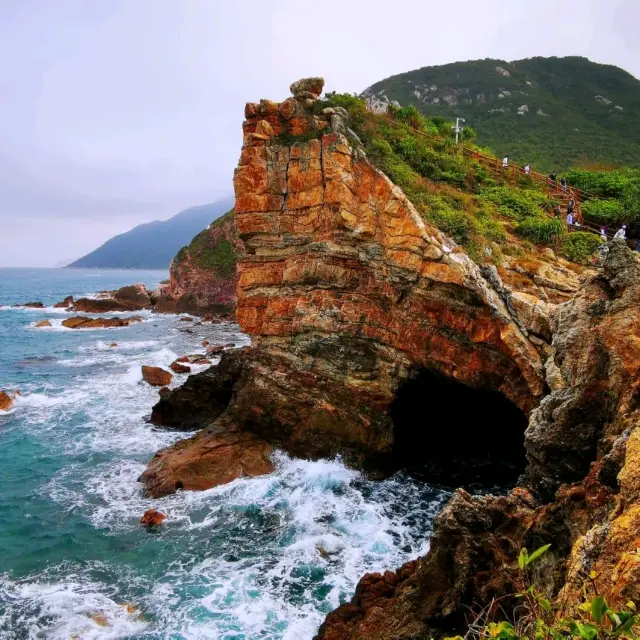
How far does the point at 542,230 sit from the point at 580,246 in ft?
5.29

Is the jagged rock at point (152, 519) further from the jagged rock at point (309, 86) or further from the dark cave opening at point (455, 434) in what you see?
the jagged rock at point (309, 86)

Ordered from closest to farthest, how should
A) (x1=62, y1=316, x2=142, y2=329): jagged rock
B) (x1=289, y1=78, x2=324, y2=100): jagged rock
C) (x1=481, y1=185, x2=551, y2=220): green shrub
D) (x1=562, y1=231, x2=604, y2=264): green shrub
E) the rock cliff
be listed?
1. the rock cliff
2. (x1=562, y1=231, x2=604, y2=264): green shrub
3. (x1=289, y1=78, x2=324, y2=100): jagged rock
4. (x1=481, y1=185, x2=551, y2=220): green shrub
5. (x1=62, y1=316, x2=142, y2=329): jagged rock

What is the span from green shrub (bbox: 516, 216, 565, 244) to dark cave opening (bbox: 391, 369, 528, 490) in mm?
6476

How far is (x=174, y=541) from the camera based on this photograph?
44.8 feet

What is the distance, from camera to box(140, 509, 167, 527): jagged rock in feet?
47.0

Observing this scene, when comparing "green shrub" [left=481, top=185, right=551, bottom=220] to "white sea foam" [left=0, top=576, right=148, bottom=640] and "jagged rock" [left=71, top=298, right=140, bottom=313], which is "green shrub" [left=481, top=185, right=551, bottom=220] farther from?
"jagged rock" [left=71, top=298, right=140, bottom=313]

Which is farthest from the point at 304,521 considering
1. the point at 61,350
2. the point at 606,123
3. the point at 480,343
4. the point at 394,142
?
the point at 606,123

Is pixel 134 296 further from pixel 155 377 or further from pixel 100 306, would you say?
pixel 155 377

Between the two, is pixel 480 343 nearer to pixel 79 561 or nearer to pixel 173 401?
pixel 79 561

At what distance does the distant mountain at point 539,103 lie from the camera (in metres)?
53.0

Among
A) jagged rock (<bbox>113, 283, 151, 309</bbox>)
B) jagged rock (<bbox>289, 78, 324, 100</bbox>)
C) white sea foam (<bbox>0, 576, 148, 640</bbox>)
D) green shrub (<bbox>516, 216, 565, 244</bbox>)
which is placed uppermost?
jagged rock (<bbox>289, 78, 324, 100</bbox>)

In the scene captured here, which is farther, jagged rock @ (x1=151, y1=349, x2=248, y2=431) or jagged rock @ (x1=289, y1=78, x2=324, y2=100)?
jagged rock @ (x1=151, y1=349, x2=248, y2=431)

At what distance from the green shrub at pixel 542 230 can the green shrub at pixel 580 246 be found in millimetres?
477

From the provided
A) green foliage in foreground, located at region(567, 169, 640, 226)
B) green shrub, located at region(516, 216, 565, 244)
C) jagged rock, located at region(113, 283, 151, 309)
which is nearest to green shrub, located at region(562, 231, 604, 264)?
green shrub, located at region(516, 216, 565, 244)
